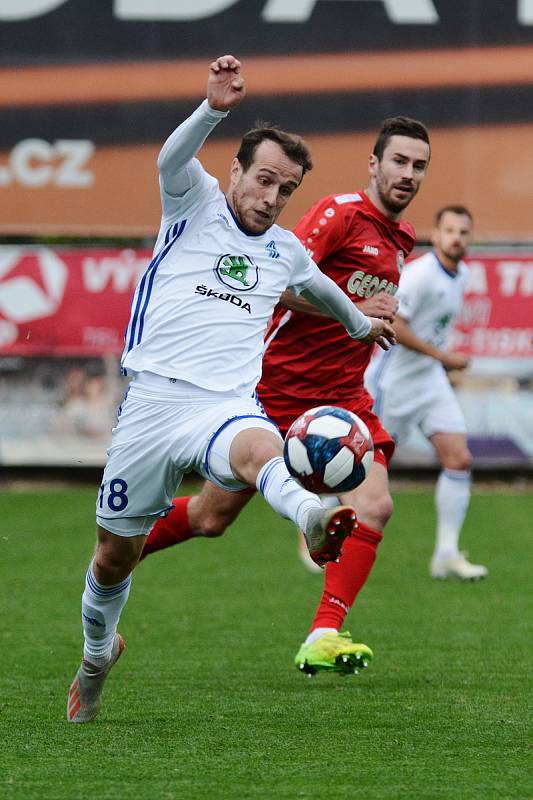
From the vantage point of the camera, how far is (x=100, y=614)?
4.84m

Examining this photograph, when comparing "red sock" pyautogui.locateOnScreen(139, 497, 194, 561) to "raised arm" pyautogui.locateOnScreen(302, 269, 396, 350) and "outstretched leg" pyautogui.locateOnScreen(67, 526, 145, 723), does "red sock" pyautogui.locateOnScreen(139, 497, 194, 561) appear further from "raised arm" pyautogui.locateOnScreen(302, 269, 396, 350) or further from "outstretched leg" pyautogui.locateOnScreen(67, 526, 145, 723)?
"raised arm" pyautogui.locateOnScreen(302, 269, 396, 350)

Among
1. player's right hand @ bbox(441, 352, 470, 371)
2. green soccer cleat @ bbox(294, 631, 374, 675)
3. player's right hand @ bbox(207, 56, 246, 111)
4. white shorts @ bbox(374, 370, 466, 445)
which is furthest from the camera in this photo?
white shorts @ bbox(374, 370, 466, 445)

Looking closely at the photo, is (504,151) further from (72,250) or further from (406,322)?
(406,322)

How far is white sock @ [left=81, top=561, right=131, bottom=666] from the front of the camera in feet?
15.8

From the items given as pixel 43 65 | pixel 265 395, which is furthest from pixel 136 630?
pixel 43 65

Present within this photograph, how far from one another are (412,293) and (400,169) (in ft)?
9.49

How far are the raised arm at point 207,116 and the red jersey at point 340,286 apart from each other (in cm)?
147

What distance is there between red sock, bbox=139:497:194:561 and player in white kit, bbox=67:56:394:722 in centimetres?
127

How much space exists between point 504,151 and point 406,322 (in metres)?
5.89

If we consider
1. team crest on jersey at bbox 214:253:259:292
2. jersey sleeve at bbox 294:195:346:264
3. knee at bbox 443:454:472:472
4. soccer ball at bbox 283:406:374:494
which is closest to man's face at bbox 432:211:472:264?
knee at bbox 443:454:472:472

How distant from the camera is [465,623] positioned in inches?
277

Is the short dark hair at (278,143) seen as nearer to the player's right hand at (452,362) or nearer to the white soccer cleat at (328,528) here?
the white soccer cleat at (328,528)

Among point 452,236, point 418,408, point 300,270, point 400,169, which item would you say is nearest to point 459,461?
point 418,408

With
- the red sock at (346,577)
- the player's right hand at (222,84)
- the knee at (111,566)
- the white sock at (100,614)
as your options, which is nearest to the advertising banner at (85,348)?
the red sock at (346,577)
